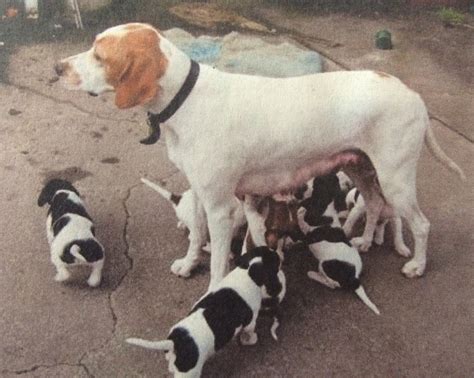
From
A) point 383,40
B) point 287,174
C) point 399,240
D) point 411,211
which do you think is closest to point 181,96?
point 287,174

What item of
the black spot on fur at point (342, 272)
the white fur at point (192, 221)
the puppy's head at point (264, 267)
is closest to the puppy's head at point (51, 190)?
the white fur at point (192, 221)

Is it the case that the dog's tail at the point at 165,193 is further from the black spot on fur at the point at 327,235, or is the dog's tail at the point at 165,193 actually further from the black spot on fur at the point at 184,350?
the black spot on fur at the point at 184,350

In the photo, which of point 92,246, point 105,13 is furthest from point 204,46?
point 92,246

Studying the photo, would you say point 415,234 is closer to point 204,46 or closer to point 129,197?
point 129,197

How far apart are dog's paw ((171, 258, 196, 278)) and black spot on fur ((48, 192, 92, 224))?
524 mm

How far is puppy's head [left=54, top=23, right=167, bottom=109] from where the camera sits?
2789 mm

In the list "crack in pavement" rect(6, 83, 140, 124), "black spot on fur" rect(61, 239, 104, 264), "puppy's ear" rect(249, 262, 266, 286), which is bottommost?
"crack in pavement" rect(6, 83, 140, 124)

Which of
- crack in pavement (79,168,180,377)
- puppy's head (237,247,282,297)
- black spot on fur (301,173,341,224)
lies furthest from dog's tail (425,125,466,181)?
crack in pavement (79,168,180,377)

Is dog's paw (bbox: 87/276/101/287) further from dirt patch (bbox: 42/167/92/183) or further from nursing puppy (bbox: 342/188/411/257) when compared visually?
nursing puppy (bbox: 342/188/411/257)

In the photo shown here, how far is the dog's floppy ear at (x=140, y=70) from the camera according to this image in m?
2.79

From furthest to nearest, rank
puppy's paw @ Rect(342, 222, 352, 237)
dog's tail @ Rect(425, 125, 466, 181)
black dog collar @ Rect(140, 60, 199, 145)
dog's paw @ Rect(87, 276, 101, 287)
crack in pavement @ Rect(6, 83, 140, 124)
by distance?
crack in pavement @ Rect(6, 83, 140, 124), puppy's paw @ Rect(342, 222, 352, 237), dog's paw @ Rect(87, 276, 101, 287), dog's tail @ Rect(425, 125, 466, 181), black dog collar @ Rect(140, 60, 199, 145)

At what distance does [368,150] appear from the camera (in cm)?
318

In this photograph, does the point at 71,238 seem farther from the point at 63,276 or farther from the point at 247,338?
the point at 247,338

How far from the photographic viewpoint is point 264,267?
303cm
